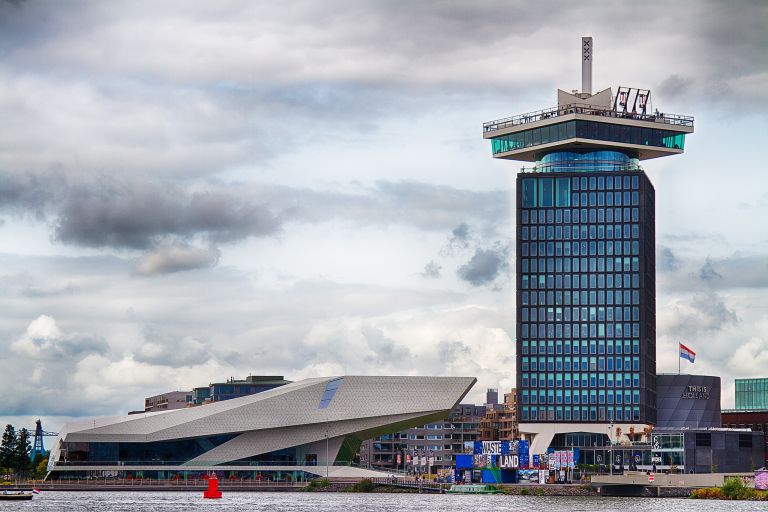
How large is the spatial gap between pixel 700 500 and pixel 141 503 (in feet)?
202

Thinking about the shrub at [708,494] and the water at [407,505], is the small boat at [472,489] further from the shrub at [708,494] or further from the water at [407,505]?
the shrub at [708,494]

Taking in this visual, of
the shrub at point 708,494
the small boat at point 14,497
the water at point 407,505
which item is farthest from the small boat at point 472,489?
the small boat at point 14,497

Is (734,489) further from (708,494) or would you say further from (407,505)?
(407,505)

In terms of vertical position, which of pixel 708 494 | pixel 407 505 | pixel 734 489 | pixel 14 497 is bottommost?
pixel 14 497

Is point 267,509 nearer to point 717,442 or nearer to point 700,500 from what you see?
point 700,500

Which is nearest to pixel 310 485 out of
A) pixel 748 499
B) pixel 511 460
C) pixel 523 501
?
pixel 511 460

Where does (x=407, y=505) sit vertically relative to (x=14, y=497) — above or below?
above

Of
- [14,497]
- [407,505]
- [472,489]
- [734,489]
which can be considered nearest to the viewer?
[407,505]

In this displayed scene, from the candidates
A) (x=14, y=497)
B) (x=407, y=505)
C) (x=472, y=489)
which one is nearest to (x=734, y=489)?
(x=472, y=489)

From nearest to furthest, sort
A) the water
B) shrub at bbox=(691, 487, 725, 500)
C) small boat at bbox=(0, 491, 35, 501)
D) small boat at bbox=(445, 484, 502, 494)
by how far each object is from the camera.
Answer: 1. the water
2. small boat at bbox=(0, 491, 35, 501)
3. shrub at bbox=(691, 487, 725, 500)
4. small boat at bbox=(445, 484, 502, 494)

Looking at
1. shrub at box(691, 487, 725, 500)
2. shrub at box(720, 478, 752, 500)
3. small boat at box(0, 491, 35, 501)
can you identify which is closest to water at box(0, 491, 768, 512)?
small boat at box(0, 491, 35, 501)

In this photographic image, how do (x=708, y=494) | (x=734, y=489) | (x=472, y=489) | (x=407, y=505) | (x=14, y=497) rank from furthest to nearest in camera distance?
1. (x=472, y=489)
2. (x=708, y=494)
3. (x=734, y=489)
4. (x=14, y=497)
5. (x=407, y=505)

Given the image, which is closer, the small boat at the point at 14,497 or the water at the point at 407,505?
the water at the point at 407,505

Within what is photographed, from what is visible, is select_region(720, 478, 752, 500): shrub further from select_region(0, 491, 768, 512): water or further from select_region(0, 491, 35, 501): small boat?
select_region(0, 491, 35, 501): small boat
